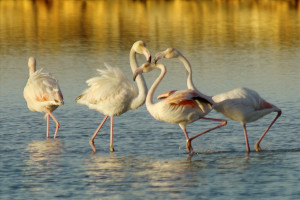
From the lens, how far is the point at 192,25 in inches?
1266

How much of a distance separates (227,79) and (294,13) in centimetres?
2311

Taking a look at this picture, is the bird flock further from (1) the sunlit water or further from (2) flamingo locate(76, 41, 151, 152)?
(1) the sunlit water

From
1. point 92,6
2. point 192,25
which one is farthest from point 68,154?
point 92,6

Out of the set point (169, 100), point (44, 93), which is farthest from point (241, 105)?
point (44, 93)

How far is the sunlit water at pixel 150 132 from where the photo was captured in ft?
27.3

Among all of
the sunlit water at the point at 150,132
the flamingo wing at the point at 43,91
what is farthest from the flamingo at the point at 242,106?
the flamingo wing at the point at 43,91

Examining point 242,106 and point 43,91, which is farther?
point 43,91

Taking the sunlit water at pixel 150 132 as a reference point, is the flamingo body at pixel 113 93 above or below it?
above

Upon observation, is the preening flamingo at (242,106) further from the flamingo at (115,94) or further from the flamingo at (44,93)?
the flamingo at (44,93)

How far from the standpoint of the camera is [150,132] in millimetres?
11461

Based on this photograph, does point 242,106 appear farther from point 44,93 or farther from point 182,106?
point 44,93

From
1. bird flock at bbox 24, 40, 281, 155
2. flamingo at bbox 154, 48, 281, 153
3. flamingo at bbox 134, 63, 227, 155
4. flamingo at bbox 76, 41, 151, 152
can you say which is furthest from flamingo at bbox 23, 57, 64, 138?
flamingo at bbox 154, 48, 281, 153

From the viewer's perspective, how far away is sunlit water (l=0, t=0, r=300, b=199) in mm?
8336

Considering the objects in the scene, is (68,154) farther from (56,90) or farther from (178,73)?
(178,73)
